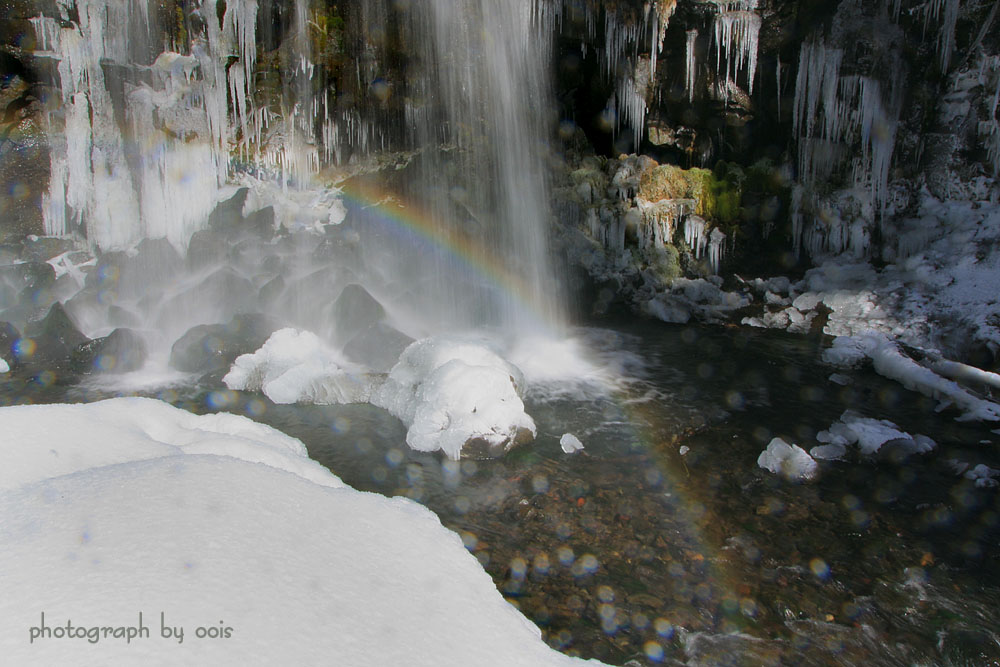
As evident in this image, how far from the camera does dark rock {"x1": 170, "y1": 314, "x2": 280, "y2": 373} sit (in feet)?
34.2

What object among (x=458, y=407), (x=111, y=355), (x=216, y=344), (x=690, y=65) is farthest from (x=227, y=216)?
(x=690, y=65)

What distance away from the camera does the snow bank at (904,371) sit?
8.55 m

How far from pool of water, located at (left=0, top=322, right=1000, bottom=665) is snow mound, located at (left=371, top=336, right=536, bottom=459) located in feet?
0.79

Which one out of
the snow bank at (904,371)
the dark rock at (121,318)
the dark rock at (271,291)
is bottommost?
the snow bank at (904,371)

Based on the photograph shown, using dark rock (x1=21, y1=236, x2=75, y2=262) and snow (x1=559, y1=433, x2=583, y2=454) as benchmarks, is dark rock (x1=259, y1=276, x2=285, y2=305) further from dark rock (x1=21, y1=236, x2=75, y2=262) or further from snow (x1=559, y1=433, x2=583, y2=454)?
snow (x1=559, y1=433, x2=583, y2=454)

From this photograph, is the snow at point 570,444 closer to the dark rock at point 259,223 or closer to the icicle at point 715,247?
the icicle at point 715,247

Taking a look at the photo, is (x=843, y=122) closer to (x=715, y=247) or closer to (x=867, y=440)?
(x=715, y=247)

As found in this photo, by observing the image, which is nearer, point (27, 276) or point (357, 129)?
point (27, 276)

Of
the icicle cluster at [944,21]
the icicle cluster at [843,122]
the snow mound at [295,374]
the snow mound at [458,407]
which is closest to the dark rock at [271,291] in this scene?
the snow mound at [295,374]

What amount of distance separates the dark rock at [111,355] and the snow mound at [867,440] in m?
11.5

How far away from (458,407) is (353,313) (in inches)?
209

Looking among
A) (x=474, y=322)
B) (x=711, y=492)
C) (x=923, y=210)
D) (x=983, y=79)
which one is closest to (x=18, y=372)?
(x=474, y=322)

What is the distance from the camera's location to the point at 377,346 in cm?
1098

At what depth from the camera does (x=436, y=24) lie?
592 inches
